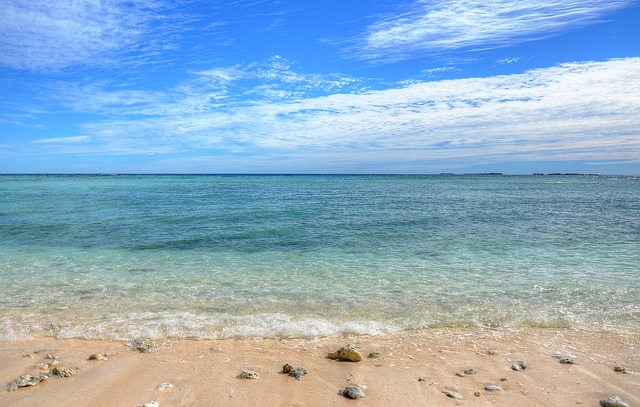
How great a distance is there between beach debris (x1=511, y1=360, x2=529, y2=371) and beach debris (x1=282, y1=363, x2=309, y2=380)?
2956 millimetres

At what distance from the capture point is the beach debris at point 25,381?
16.3 ft

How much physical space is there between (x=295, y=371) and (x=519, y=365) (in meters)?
3.20

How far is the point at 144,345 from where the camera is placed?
6363 millimetres

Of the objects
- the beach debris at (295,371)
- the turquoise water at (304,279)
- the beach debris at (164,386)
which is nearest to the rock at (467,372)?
the turquoise water at (304,279)

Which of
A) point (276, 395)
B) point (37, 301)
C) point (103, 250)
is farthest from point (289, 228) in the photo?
point (276, 395)

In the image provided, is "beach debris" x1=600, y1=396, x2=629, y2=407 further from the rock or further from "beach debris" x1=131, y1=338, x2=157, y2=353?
"beach debris" x1=131, y1=338, x2=157, y2=353

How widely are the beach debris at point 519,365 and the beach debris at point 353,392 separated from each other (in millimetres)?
2348

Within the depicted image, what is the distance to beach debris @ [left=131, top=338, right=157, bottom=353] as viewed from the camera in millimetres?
6250

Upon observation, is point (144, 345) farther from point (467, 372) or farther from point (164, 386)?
point (467, 372)

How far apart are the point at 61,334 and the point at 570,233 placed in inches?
771

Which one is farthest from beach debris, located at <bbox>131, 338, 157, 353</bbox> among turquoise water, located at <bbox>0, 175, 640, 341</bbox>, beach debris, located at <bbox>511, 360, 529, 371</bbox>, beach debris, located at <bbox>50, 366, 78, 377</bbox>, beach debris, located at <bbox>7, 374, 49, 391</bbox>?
beach debris, located at <bbox>511, 360, 529, 371</bbox>

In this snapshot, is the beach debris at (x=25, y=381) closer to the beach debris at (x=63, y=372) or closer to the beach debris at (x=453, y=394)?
the beach debris at (x=63, y=372)

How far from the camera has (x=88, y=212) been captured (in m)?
25.3

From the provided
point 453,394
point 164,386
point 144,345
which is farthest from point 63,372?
point 453,394
